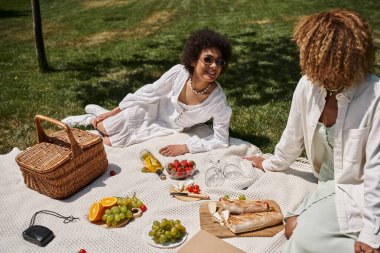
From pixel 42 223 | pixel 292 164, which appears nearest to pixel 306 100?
pixel 292 164

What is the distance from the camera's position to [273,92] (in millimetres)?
6605

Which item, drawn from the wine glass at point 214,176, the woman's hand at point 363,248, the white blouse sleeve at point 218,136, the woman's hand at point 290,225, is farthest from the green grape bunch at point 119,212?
the woman's hand at point 363,248

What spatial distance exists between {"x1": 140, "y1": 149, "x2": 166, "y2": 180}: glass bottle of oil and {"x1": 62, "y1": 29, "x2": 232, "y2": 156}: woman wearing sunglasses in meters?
0.26

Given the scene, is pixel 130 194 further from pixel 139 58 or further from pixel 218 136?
pixel 139 58

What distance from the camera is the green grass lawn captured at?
5.97m

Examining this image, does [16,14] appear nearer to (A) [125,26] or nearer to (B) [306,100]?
(A) [125,26]

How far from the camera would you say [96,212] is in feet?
11.7

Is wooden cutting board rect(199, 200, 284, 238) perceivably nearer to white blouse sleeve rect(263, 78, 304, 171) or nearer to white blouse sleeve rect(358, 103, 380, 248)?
white blouse sleeve rect(263, 78, 304, 171)

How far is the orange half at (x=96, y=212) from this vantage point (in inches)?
140

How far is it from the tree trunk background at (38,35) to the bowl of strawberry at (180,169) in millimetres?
4941

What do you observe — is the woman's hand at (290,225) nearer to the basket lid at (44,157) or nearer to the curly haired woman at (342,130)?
the curly haired woman at (342,130)

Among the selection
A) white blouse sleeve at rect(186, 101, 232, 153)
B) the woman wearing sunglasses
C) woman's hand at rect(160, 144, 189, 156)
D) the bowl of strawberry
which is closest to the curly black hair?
the woman wearing sunglasses

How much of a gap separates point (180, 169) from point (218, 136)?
31.2 inches

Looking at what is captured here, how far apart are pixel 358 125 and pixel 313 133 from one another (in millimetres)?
462
